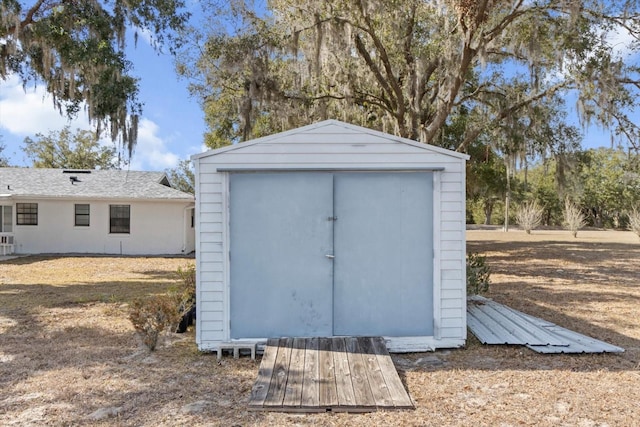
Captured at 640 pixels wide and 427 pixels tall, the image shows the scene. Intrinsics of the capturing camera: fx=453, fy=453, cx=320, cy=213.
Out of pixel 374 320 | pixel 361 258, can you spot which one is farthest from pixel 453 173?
pixel 374 320

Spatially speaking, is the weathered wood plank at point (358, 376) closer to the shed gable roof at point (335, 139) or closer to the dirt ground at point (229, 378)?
the dirt ground at point (229, 378)

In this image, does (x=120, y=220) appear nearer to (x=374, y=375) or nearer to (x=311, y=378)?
(x=311, y=378)

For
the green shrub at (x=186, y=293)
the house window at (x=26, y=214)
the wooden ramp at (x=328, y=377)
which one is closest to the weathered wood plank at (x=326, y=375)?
the wooden ramp at (x=328, y=377)

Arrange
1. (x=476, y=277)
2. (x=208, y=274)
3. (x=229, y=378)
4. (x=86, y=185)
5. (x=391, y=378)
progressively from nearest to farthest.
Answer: (x=391, y=378) → (x=229, y=378) → (x=208, y=274) → (x=476, y=277) → (x=86, y=185)

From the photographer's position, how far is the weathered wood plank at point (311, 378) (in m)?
3.79

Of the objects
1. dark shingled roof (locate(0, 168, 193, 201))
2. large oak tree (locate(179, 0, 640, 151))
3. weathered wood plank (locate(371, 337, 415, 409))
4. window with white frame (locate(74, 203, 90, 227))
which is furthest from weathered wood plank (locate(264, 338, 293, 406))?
window with white frame (locate(74, 203, 90, 227))

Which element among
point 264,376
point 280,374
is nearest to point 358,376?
point 280,374

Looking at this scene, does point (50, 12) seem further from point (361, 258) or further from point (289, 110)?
point (361, 258)

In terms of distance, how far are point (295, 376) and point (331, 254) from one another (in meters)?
1.51

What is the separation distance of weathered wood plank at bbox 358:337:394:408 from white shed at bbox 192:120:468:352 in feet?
1.03

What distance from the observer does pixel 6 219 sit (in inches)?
659

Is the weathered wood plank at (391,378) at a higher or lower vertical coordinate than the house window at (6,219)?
lower

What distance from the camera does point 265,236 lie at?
17.4 feet

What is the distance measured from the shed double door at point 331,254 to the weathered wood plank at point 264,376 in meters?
0.31
